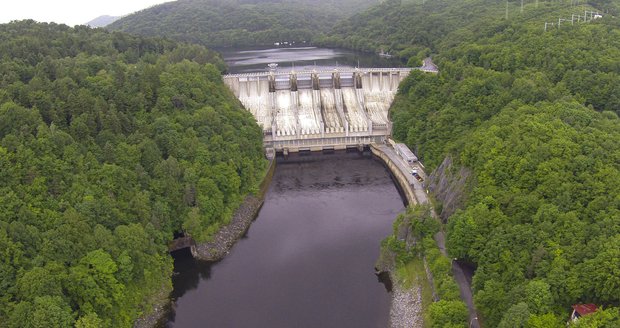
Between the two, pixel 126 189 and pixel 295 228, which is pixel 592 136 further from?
pixel 126 189

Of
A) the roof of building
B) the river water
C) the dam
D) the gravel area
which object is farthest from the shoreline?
the roof of building

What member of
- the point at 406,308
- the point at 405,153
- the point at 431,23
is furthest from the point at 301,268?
the point at 431,23

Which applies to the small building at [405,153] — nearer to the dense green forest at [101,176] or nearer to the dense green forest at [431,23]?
the dense green forest at [101,176]

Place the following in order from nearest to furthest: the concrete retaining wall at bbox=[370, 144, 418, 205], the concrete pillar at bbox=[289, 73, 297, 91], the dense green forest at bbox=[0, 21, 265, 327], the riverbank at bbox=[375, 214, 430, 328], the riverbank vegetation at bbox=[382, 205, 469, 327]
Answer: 1. the riverbank vegetation at bbox=[382, 205, 469, 327]
2. the dense green forest at bbox=[0, 21, 265, 327]
3. the riverbank at bbox=[375, 214, 430, 328]
4. the concrete retaining wall at bbox=[370, 144, 418, 205]
5. the concrete pillar at bbox=[289, 73, 297, 91]

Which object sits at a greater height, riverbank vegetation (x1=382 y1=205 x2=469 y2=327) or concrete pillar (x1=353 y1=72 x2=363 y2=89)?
concrete pillar (x1=353 y1=72 x2=363 y2=89)

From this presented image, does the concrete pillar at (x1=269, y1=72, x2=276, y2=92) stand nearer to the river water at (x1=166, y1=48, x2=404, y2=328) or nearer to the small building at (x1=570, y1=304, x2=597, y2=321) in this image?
the river water at (x1=166, y1=48, x2=404, y2=328)

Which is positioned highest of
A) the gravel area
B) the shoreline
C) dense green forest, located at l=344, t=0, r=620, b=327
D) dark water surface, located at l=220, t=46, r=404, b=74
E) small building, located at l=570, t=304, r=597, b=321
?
dark water surface, located at l=220, t=46, r=404, b=74

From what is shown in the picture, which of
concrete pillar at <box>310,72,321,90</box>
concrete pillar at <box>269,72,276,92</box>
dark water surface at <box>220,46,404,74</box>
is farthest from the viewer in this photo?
dark water surface at <box>220,46,404,74</box>
